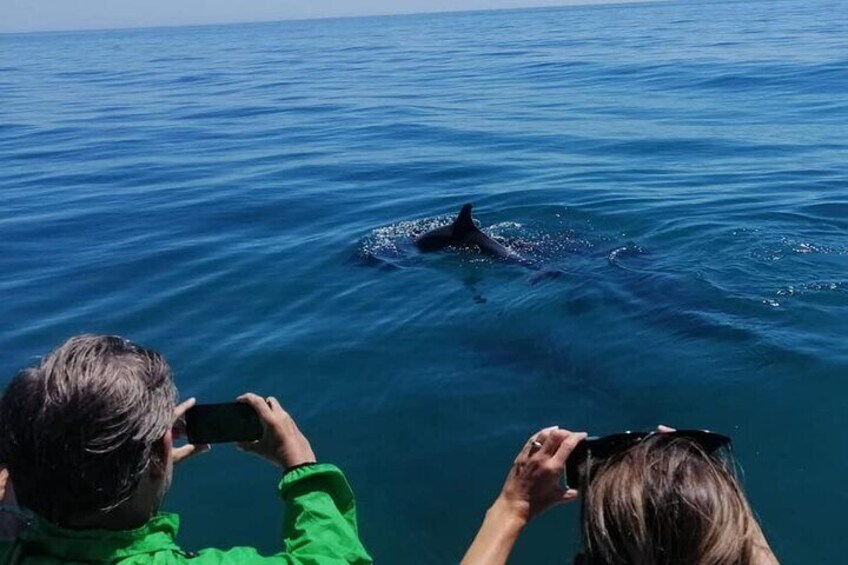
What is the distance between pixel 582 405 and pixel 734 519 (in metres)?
5.36

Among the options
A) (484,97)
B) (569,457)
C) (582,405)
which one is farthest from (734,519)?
(484,97)

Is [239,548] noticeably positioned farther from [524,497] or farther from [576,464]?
[576,464]

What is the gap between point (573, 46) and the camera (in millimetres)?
55281

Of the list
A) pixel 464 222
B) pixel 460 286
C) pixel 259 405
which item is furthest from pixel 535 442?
pixel 464 222

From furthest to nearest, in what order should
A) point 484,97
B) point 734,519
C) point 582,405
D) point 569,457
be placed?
point 484,97, point 582,405, point 569,457, point 734,519

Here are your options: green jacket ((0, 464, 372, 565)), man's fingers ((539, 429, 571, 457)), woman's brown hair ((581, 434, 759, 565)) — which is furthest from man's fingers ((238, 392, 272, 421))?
woman's brown hair ((581, 434, 759, 565))

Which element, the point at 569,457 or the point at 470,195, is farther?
the point at 470,195

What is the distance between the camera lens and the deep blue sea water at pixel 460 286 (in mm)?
7047

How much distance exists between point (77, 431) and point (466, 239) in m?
10.1

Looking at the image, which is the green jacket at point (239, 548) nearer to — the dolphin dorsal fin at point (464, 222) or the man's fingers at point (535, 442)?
the man's fingers at point (535, 442)

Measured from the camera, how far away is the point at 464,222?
41.7ft

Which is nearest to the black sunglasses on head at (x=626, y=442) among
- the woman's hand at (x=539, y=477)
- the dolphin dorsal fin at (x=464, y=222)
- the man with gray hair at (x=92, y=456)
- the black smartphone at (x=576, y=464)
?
the black smartphone at (x=576, y=464)

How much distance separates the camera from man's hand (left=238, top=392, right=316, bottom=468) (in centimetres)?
370

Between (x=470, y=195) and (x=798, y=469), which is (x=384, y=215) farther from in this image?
(x=798, y=469)
